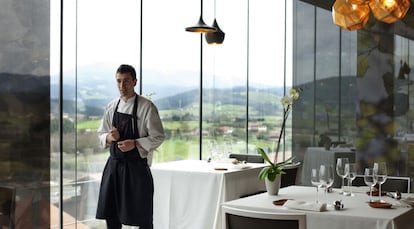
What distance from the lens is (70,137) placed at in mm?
5695

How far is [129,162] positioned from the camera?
4.40 metres

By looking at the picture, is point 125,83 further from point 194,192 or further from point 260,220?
point 260,220

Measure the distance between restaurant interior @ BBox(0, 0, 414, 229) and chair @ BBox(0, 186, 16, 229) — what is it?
16mm

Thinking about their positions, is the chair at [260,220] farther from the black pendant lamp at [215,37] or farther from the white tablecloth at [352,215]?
the black pendant lamp at [215,37]

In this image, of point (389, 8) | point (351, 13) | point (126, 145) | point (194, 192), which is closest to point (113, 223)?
point (126, 145)

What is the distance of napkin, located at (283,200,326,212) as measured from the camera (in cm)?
336

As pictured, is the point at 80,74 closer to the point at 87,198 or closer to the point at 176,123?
the point at 87,198

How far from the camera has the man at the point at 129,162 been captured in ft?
14.3

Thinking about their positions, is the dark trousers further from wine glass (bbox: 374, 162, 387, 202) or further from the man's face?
wine glass (bbox: 374, 162, 387, 202)

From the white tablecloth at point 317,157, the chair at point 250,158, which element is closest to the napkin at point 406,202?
the chair at point 250,158

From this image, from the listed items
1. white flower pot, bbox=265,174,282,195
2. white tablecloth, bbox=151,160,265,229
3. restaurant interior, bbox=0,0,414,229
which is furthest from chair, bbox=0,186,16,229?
white flower pot, bbox=265,174,282,195

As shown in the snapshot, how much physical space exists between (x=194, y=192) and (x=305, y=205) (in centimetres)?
221

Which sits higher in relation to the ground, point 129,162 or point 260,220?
point 129,162

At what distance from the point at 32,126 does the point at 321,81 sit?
459cm
